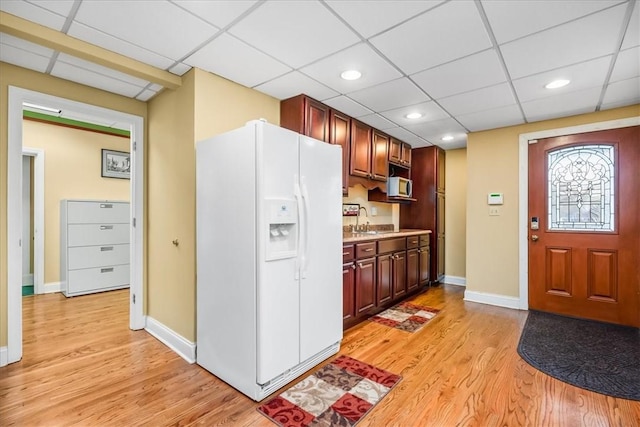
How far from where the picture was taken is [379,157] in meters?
4.45

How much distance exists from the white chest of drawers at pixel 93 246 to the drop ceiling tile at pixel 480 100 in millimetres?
5172

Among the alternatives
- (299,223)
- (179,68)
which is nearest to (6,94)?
(179,68)

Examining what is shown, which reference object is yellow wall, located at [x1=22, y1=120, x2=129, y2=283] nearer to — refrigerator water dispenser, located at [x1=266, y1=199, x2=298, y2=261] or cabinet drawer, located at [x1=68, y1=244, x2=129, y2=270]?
cabinet drawer, located at [x1=68, y1=244, x2=129, y2=270]

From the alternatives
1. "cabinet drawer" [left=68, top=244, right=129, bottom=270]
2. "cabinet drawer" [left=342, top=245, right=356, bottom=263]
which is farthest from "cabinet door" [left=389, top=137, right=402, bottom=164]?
"cabinet drawer" [left=68, top=244, right=129, bottom=270]

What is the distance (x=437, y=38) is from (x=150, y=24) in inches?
77.4

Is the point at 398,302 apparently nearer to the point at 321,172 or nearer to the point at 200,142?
the point at 321,172

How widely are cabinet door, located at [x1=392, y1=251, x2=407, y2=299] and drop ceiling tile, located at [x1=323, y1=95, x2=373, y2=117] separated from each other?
188cm

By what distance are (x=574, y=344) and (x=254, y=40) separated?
12.9ft

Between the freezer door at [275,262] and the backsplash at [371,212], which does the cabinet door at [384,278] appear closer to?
the backsplash at [371,212]

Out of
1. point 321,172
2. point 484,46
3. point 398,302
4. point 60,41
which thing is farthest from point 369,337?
point 60,41

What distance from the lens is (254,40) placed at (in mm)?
2193

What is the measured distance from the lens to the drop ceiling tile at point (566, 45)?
6.47 feet

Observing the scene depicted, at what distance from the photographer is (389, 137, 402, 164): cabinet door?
4.75 m

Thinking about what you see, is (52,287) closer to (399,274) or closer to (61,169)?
(61,169)
